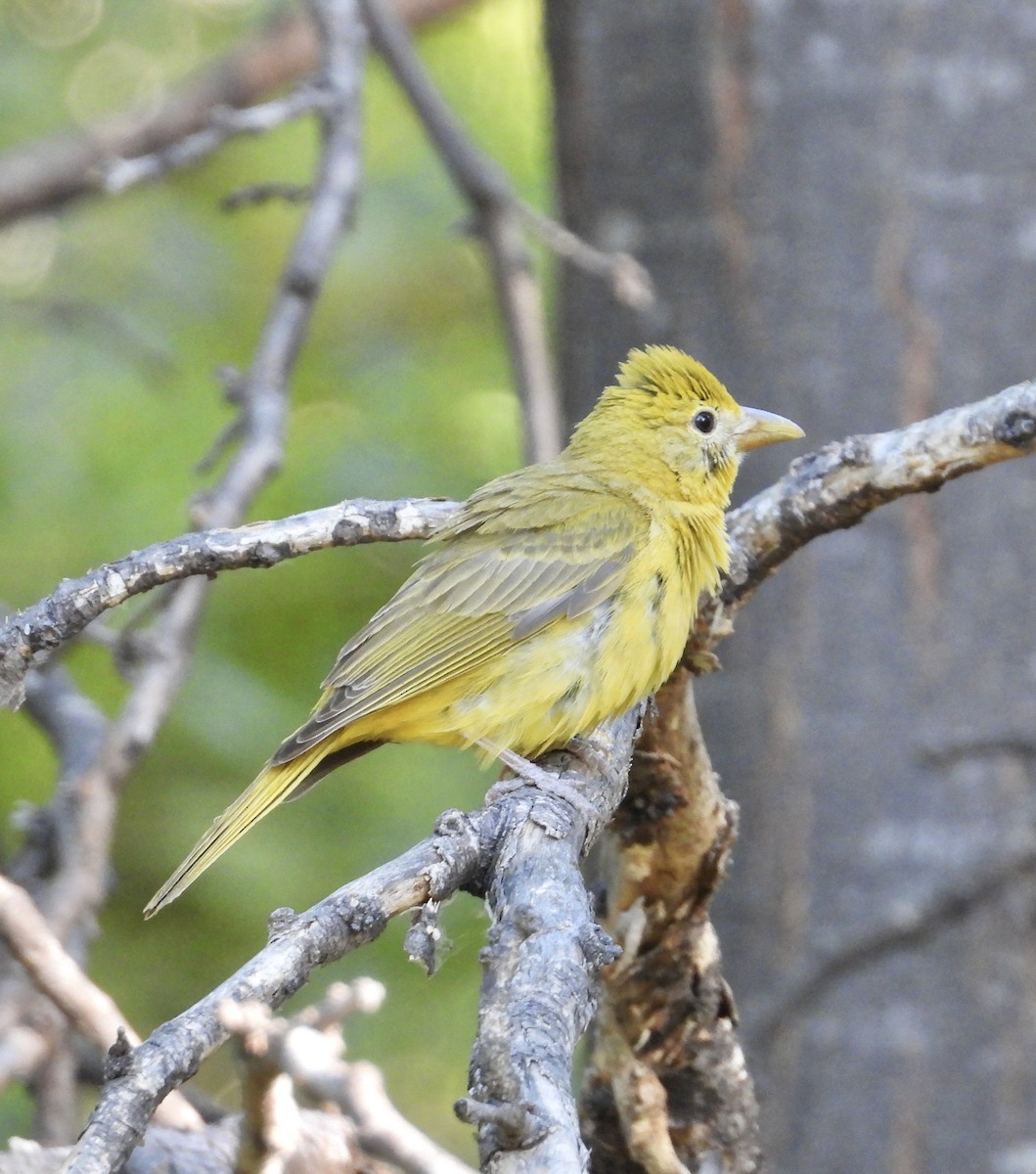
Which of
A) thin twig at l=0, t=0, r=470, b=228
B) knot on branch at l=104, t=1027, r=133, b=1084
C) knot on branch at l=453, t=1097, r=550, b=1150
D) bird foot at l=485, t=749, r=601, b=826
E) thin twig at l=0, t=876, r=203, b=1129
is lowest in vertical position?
knot on branch at l=453, t=1097, r=550, b=1150

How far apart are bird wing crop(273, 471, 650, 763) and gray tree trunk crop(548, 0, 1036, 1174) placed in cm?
94

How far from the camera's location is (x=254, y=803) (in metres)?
3.62

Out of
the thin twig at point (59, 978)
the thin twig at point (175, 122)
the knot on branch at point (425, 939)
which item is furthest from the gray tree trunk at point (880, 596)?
the knot on branch at point (425, 939)

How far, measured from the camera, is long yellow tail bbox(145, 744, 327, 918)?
11.5ft

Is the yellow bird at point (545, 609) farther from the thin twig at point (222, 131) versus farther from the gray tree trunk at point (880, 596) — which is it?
the thin twig at point (222, 131)

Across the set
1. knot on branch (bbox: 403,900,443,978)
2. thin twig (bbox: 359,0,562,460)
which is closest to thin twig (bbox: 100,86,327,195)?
thin twig (bbox: 359,0,562,460)

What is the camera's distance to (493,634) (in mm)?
3957

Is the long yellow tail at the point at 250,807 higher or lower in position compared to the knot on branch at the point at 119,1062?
higher

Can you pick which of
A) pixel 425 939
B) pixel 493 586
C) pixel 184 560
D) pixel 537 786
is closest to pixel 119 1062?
pixel 425 939

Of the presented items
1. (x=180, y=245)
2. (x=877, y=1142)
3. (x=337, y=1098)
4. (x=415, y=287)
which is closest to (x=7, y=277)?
(x=180, y=245)

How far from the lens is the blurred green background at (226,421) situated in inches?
206

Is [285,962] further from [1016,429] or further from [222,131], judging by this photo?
[222,131]

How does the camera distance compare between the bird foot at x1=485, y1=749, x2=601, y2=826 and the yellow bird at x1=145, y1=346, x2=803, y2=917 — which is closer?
the bird foot at x1=485, y1=749, x2=601, y2=826

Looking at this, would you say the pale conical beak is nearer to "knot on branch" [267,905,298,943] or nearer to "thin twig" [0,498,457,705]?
"thin twig" [0,498,457,705]
